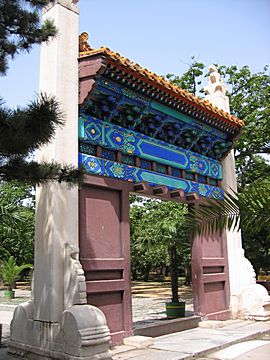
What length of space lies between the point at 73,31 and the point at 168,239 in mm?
6424

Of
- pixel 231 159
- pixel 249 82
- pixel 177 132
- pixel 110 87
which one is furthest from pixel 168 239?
pixel 249 82

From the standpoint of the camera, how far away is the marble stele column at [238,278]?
9.50 m

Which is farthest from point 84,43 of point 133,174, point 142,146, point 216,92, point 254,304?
point 254,304

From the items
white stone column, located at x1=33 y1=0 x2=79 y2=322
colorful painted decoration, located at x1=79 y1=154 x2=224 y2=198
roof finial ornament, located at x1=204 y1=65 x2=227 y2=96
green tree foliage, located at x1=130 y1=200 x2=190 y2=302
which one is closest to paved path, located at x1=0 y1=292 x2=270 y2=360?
white stone column, located at x1=33 y1=0 x2=79 y2=322

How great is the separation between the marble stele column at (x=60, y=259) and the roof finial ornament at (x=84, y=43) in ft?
0.72

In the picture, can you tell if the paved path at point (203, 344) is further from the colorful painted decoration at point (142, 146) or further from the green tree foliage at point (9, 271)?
the green tree foliage at point (9, 271)

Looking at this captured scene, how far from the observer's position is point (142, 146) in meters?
8.05

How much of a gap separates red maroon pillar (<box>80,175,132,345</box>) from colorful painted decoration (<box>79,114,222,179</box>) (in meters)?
0.69

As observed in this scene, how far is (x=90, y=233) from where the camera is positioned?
269 inches

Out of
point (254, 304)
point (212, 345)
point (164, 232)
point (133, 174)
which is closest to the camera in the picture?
point (212, 345)

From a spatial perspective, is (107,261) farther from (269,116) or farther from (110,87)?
(269,116)

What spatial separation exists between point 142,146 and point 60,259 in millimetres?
2954

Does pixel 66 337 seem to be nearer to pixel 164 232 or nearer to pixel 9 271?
pixel 164 232

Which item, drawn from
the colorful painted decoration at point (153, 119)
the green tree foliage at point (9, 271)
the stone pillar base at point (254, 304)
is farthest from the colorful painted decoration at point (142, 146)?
the green tree foliage at point (9, 271)
